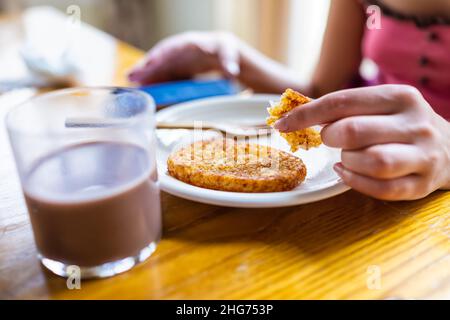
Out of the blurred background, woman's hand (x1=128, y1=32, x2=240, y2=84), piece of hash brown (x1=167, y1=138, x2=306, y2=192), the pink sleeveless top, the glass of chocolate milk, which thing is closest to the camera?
the glass of chocolate milk

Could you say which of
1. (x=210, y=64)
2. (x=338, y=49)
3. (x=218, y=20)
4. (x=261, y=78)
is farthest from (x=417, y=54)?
(x=218, y=20)

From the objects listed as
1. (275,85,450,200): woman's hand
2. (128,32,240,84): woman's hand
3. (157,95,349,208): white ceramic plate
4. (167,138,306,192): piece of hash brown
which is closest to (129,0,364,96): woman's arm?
(128,32,240,84): woman's hand

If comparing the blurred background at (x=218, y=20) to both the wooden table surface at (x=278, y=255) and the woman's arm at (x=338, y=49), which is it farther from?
the wooden table surface at (x=278, y=255)

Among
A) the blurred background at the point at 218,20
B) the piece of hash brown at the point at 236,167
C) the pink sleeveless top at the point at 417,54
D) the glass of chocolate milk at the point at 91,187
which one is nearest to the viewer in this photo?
the glass of chocolate milk at the point at 91,187

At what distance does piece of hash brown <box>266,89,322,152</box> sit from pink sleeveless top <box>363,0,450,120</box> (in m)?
0.41

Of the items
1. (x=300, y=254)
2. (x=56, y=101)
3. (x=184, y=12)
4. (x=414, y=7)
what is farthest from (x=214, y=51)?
(x=184, y=12)

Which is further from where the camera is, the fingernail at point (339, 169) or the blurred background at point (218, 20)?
the blurred background at point (218, 20)

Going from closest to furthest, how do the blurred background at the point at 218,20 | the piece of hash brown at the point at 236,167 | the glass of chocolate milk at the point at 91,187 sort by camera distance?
1. the glass of chocolate milk at the point at 91,187
2. the piece of hash brown at the point at 236,167
3. the blurred background at the point at 218,20

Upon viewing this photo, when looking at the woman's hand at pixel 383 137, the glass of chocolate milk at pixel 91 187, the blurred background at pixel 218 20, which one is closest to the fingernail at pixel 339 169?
the woman's hand at pixel 383 137

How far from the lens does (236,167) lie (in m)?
0.58

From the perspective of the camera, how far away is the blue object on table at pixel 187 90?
0.91m

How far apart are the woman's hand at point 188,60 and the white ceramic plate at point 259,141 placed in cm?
28

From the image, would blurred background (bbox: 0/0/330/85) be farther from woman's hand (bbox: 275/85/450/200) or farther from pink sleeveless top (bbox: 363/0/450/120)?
woman's hand (bbox: 275/85/450/200)

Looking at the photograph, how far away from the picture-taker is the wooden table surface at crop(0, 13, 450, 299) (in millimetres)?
440
